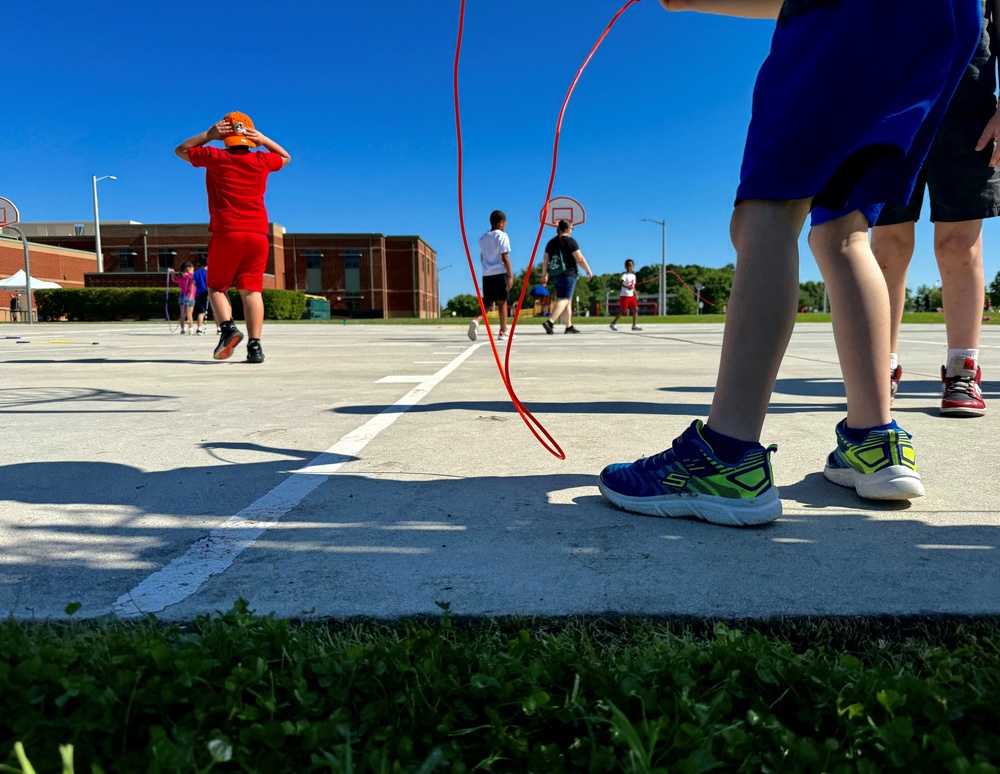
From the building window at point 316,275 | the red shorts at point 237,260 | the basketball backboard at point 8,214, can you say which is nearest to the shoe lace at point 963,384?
the red shorts at point 237,260

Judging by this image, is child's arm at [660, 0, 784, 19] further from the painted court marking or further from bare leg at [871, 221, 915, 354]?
the painted court marking

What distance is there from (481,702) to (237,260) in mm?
6577

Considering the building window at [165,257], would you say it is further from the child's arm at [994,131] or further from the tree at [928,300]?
the tree at [928,300]

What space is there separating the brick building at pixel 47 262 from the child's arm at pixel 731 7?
62807mm

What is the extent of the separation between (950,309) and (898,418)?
610 mm

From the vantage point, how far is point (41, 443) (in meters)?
2.95

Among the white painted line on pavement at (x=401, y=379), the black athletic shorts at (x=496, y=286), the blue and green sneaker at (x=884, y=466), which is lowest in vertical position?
the white painted line on pavement at (x=401, y=379)

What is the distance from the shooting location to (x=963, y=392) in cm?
347

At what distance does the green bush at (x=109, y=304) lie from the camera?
42375mm

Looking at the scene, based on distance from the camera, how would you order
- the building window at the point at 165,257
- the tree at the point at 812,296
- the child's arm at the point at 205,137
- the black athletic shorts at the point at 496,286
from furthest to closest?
the tree at the point at 812,296, the building window at the point at 165,257, the black athletic shorts at the point at 496,286, the child's arm at the point at 205,137

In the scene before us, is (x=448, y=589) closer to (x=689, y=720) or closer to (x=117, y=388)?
(x=689, y=720)

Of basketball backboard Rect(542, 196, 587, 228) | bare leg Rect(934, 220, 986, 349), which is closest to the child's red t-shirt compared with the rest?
bare leg Rect(934, 220, 986, 349)

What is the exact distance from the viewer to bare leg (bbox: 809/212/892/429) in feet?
6.98

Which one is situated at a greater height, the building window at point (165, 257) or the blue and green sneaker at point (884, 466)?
the building window at point (165, 257)
